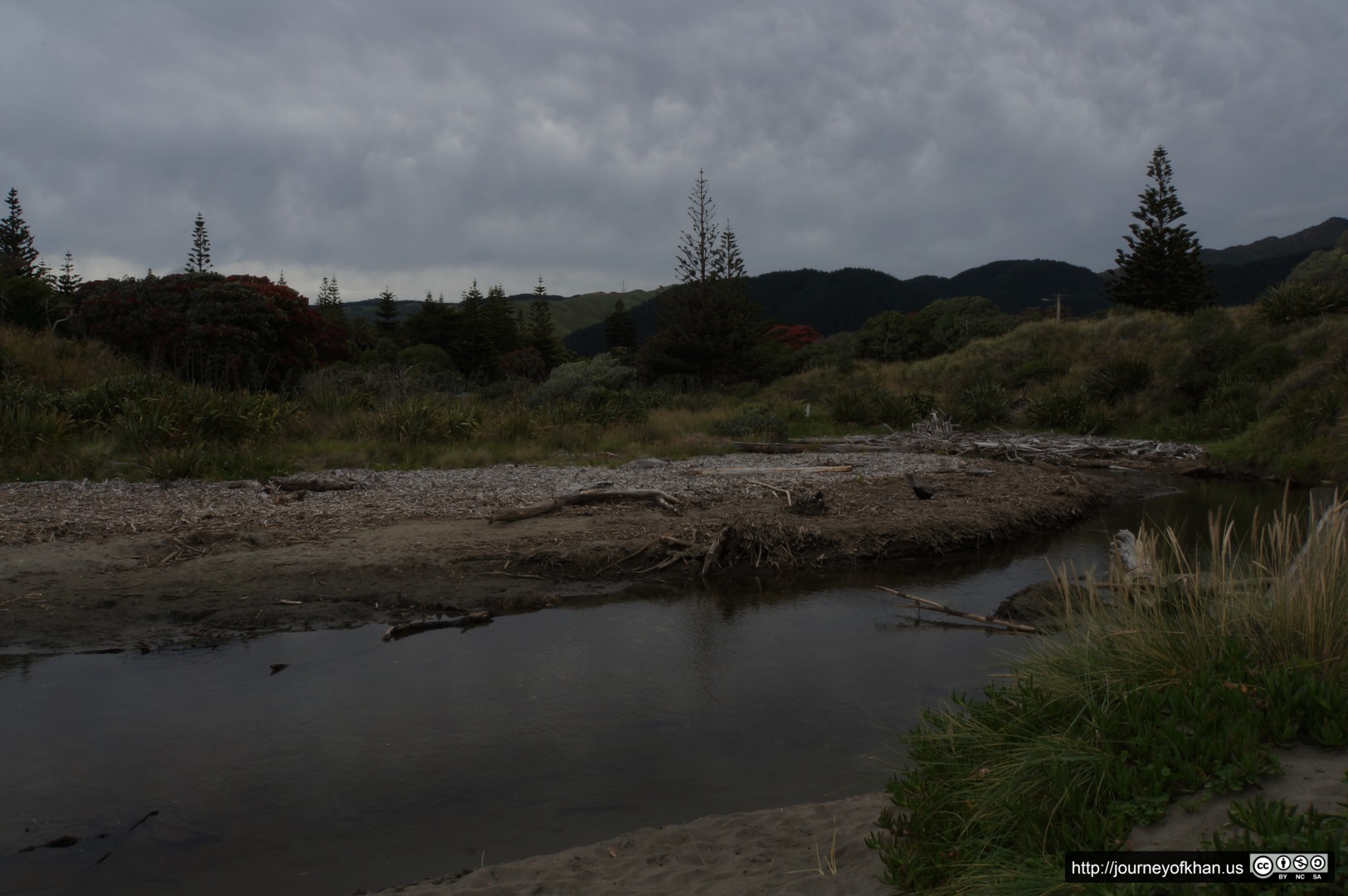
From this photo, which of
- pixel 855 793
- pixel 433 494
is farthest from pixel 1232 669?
pixel 433 494

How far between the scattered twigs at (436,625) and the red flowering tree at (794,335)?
42.3 metres

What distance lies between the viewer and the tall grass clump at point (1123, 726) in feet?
9.09

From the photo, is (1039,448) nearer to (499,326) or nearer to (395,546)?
(395,546)

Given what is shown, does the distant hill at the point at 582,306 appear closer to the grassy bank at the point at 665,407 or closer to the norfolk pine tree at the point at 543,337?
the norfolk pine tree at the point at 543,337

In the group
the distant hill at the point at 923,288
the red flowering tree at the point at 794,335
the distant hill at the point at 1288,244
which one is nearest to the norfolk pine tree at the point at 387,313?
the distant hill at the point at 923,288


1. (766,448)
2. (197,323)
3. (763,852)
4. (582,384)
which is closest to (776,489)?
(766,448)

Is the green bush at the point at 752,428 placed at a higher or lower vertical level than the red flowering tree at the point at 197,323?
lower

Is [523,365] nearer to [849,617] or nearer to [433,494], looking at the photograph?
[433,494]

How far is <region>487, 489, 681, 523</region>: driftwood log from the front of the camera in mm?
9764

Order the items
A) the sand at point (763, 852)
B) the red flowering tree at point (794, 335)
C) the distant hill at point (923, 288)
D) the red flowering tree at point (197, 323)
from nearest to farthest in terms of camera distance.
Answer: the sand at point (763, 852), the red flowering tree at point (197, 323), the red flowering tree at point (794, 335), the distant hill at point (923, 288)

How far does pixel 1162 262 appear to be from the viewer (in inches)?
1544

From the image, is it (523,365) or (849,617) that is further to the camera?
(523,365)

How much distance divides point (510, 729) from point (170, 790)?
1.72m

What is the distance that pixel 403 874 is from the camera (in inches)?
143
